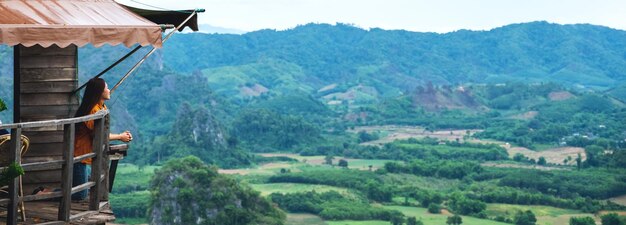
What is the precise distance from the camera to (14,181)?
6508 millimetres

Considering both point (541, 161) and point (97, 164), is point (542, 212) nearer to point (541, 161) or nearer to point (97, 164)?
point (541, 161)

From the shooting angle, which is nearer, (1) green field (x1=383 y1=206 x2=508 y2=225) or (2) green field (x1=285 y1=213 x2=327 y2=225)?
(2) green field (x1=285 y1=213 x2=327 y2=225)

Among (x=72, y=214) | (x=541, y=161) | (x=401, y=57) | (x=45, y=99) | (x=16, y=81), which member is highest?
(x=401, y=57)

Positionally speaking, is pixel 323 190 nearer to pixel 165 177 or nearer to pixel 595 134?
pixel 165 177

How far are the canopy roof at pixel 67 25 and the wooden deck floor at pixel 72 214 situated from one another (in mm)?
1104

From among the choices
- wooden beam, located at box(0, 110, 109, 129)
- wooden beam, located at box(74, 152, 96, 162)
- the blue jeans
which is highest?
wooden beam, located at box(0, 110, 109, 129)

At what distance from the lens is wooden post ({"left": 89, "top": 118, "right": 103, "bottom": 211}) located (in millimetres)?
7297

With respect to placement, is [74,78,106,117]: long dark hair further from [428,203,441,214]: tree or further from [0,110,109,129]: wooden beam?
[428,203,441,214]: tree

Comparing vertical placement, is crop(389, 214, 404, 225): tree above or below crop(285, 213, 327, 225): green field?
above

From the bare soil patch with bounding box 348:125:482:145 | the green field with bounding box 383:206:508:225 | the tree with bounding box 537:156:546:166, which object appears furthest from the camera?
the bare soil patch with bounding box 348:125:482:145

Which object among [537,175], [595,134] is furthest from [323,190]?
[595,134]

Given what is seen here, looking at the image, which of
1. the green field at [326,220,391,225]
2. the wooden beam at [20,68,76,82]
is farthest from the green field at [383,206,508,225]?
the wooden beam at [20,68,76,82]

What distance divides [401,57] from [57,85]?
174 metres

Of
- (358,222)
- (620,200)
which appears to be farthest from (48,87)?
(620,200)
